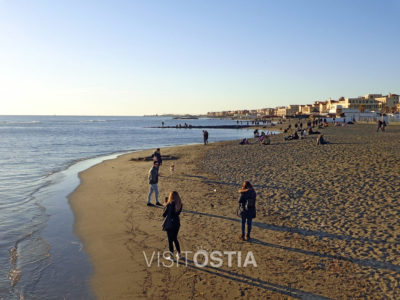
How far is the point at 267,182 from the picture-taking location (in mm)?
13758

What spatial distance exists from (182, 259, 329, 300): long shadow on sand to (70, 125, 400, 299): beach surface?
0.07 ft

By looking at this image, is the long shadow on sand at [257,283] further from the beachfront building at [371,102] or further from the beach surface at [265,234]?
the beachfront building at [371,102]

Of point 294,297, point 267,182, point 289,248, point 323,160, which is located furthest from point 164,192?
point 323,160

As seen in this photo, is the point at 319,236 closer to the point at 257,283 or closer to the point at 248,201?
the point at 248,201

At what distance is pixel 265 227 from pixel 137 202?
576cm

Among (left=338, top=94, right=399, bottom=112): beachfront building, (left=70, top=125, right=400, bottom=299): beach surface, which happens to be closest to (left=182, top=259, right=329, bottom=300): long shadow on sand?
(left=70, top=125, right=400, bottom=299): beach surface

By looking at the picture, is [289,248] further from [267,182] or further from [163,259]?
[267,182]

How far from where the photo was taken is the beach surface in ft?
18.8

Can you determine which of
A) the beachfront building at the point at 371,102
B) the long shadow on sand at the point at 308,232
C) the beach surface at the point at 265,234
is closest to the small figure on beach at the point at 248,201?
the beach surface at the point at 265,234

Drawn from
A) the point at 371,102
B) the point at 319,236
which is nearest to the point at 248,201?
the point at 319,236

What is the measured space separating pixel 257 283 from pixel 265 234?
2.49 m

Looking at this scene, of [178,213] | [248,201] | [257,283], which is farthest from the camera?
[248,201]

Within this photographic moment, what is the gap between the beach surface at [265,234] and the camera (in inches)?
226

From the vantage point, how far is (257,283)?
19.1ft
